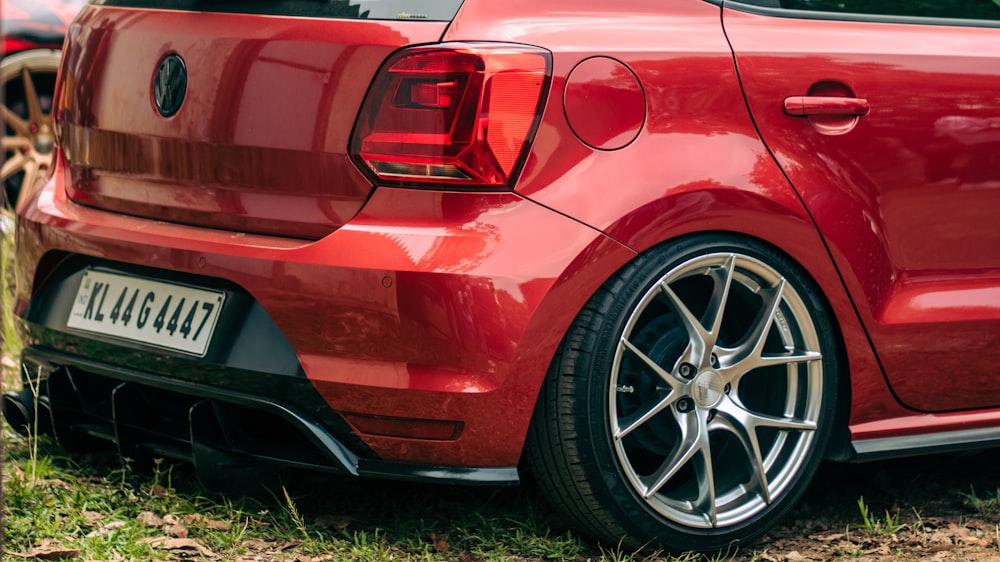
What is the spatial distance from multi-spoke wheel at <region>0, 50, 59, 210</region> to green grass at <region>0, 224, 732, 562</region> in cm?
382

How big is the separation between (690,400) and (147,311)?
1255mm

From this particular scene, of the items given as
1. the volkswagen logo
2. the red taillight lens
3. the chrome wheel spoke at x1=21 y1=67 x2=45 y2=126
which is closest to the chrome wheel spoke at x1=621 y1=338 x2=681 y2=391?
the volkswagen logo

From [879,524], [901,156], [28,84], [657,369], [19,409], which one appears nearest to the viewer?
[657,369]

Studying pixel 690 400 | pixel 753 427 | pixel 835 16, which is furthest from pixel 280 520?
pixel 835 16

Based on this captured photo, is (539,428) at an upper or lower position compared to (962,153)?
lower

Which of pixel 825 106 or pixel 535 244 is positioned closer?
pixel 535 244

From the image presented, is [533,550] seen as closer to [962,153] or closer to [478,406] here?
[478,406]

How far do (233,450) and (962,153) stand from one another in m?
1.86

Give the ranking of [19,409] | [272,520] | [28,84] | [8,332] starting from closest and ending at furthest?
[272,520] → [19,409] → [8,332] → [28,84]

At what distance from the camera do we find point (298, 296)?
94.3 inches

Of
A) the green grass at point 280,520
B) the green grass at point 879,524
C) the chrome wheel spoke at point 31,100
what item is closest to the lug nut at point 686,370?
the green grass at point 280,520

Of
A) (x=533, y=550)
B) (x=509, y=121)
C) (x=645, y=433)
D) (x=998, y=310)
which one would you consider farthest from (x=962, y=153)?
(x=533, y=550)

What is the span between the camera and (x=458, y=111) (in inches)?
91.8

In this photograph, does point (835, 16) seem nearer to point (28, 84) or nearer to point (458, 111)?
point (458, 111)
